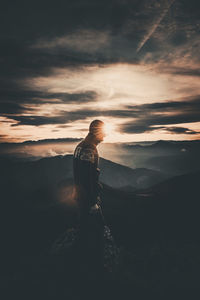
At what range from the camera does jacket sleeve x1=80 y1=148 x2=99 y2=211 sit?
5047mm

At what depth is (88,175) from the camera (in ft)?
16.6

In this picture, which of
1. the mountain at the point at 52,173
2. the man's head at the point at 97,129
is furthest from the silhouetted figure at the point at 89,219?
the mountain at the point at 52,173

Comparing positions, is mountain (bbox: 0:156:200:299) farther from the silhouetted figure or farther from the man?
the man

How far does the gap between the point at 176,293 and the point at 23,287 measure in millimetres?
4000

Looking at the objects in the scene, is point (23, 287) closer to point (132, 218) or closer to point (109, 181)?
point (132, 218)

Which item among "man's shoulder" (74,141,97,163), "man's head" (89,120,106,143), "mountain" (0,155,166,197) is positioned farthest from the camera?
"mountain" (0,155,166,197)

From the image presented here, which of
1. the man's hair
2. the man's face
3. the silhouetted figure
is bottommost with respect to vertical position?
the silhouetted figure

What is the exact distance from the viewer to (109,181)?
4475cm

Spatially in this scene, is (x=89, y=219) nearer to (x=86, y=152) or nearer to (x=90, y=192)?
(x=90, y=192)

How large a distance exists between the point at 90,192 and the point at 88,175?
0.50 meters

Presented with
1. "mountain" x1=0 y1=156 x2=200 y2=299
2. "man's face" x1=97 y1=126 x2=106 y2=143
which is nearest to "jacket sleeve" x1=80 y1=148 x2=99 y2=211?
"man's face" x1=97 y1=126 x2=106 y2=143

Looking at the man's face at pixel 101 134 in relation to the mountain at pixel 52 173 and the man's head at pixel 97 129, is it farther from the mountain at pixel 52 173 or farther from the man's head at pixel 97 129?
the mountain at pixel 52 173

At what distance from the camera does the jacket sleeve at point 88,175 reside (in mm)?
5047

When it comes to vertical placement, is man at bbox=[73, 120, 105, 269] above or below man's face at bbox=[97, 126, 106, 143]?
below
